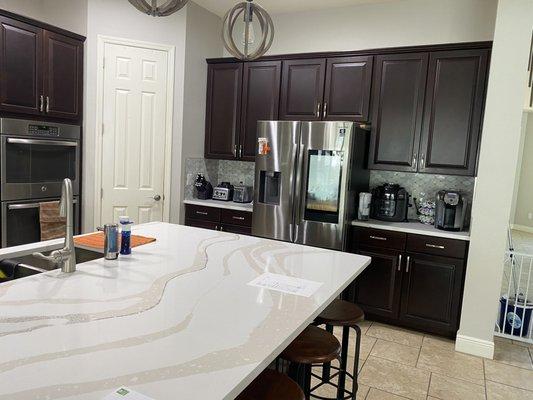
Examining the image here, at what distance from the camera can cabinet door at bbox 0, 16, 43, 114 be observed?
3195mm

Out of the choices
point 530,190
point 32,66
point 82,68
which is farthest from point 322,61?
point 530,190

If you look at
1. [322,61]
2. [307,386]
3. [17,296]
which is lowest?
[307,386]

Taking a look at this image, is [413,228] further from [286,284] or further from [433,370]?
[286,284]

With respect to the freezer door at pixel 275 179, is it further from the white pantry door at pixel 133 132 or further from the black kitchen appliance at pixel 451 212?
the black kitchen appliance at pixel 451 212

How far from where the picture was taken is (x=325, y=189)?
3674 millimetres

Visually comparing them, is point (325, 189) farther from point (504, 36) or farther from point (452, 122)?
point (504, 36)

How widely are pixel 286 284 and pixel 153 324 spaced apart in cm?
64

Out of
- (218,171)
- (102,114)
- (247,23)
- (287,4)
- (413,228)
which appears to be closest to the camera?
(247,23)

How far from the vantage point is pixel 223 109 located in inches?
178

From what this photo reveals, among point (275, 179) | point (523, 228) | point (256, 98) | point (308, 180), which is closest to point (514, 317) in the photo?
point (308, 180)

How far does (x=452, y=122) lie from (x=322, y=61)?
4.32 ft

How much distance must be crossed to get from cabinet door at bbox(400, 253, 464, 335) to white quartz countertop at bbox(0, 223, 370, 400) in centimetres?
164

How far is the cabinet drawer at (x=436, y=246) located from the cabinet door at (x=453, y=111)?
23.5 inches

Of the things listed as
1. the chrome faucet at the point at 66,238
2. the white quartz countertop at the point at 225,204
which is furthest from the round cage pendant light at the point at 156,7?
the white quartz countertop at the point at 225,204
